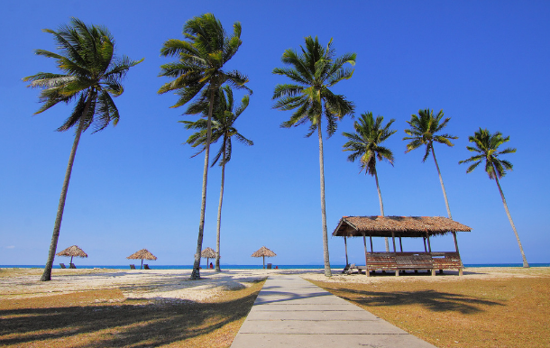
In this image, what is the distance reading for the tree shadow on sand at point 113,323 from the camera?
4469 mm

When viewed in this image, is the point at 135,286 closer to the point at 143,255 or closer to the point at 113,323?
the point at 113,323

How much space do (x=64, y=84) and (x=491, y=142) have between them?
41348 millimetres

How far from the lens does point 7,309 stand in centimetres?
669

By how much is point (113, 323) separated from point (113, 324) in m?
0.10

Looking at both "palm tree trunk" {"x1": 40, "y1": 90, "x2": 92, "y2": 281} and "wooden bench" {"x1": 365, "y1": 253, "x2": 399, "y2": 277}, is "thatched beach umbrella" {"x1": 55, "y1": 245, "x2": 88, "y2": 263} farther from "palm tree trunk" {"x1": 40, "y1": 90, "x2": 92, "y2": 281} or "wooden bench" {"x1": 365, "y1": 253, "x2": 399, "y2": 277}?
"wooden bench" {"x1": 365, "y1": 253, "x2": 399, "y2": 277}

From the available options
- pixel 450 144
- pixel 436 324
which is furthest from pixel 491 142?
pixel 436 324

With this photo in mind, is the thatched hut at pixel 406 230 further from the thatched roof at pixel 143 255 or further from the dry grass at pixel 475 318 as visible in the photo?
the thatched roof at pixel 143 255

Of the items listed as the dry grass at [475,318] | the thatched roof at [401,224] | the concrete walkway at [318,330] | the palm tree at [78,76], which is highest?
the palm tree at [78,76]

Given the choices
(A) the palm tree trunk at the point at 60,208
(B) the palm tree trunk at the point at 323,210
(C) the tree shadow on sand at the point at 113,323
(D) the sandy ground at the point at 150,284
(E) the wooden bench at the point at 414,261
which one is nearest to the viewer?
(C) the tree shadow on sand at the point at 113,323

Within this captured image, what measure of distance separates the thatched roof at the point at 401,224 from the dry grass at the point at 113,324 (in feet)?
44.3

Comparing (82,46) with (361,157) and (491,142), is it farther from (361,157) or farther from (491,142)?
(491,142)

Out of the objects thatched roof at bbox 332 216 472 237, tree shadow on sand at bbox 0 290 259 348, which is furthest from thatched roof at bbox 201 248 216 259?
tree shadow on sand at bbox 0 290 259 348

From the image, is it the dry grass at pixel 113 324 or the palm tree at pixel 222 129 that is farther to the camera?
the palm tree at pixel 222 129

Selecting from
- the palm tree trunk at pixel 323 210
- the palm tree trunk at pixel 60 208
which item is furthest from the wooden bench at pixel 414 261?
the palm tree trunk at pixel 60 208
